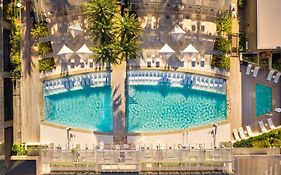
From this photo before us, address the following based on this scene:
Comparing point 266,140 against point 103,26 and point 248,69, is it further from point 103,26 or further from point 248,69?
point 103,26

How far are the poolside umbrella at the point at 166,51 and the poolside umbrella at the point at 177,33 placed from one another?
2.23 ft

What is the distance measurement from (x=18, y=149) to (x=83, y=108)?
445 centimetres

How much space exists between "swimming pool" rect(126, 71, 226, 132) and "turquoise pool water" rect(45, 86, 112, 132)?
1313 millimetres

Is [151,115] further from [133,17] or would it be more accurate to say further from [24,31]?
[24,31]

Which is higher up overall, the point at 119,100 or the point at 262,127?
the point at 119,100

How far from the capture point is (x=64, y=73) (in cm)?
1970

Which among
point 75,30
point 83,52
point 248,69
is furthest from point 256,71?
point 75,30

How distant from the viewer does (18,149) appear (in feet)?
65.6

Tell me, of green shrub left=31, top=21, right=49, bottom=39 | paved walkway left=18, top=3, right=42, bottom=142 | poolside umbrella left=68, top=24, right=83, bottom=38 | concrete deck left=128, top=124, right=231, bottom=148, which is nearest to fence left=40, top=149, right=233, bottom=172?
concrete deck left=128, top=124, right=231, bottom=148

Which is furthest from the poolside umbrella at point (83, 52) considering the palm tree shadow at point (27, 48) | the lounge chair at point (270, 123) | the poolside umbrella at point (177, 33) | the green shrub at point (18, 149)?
the lounge chair at point (270, 123)

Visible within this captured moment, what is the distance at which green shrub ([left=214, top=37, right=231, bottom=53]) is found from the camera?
1959 cm

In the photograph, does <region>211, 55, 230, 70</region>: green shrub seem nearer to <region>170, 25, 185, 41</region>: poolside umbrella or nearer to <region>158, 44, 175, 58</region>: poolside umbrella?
<region>170, 25, 185, 41</region>: poolside umbrella

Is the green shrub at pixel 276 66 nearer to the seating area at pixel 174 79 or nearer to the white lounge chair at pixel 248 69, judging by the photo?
the white lounge chair at pixel 248 69

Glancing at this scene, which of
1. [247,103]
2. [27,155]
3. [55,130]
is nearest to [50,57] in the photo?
[55,130]
